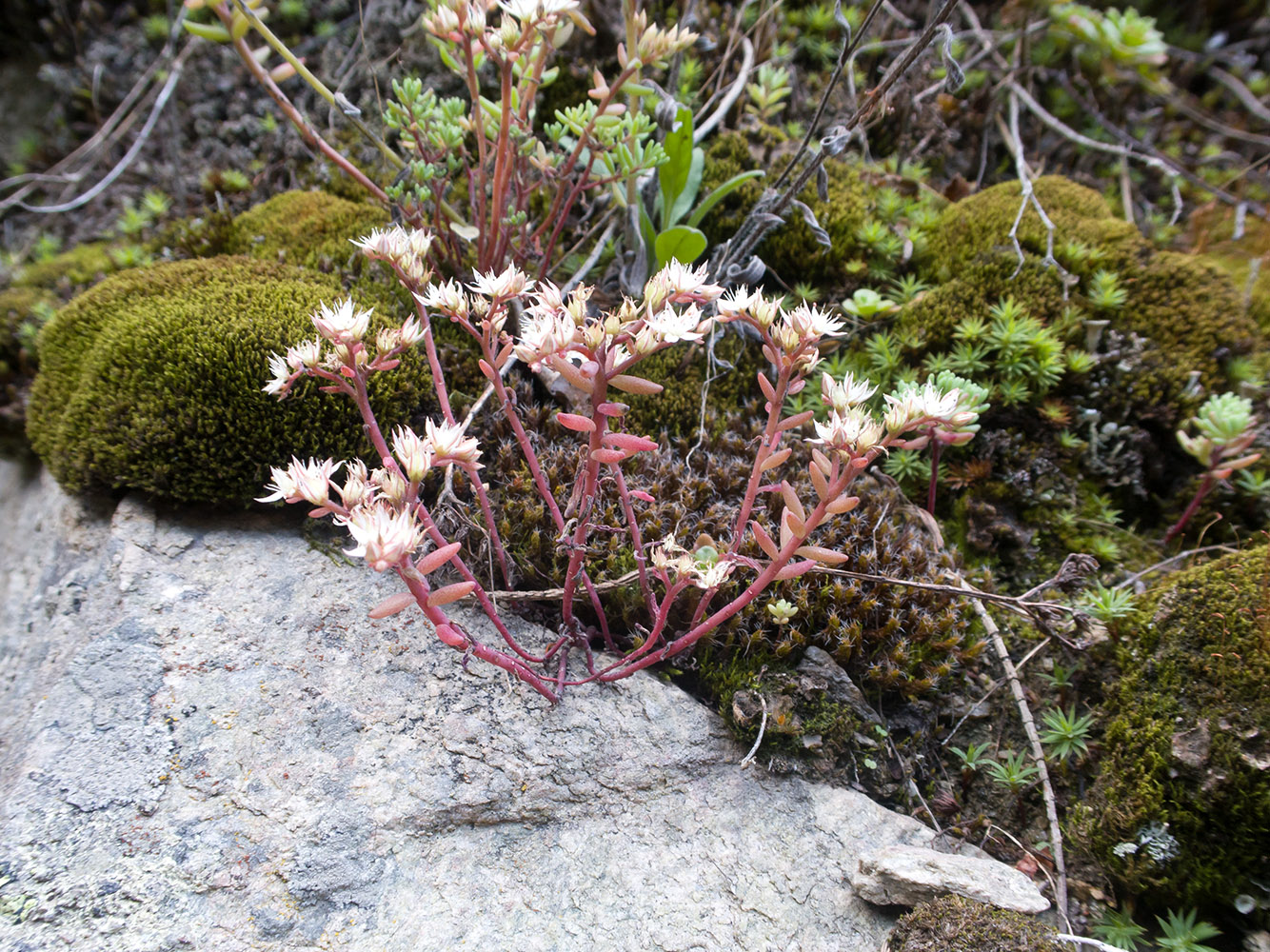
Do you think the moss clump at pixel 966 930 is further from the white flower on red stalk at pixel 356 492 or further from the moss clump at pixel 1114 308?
the moss clump at pixel 1114 308

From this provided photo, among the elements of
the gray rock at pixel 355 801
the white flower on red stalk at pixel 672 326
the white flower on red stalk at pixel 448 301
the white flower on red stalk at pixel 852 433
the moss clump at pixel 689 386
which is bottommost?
the gray rock at pixel 355 801

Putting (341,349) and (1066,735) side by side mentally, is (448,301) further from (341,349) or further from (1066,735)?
(1066,735)

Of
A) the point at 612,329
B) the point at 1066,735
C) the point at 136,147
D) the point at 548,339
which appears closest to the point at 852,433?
the point at 612,329

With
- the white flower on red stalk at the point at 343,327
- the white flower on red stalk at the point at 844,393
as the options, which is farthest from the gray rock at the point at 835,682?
the white flower on red stalk at the point at 343,327

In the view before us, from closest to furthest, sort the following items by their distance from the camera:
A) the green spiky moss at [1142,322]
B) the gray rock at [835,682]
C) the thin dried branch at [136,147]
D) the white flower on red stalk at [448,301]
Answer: the white flower on red stalk at [448,301], the gray rock at [835,682], the green spiky moss at [1142,322], the thin dried branch at [136,147]

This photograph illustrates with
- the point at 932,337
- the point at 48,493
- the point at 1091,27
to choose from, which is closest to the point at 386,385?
the point at 48,493

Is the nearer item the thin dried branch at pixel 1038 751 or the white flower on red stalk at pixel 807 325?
the white flower on red stalk at pixel 807 325
